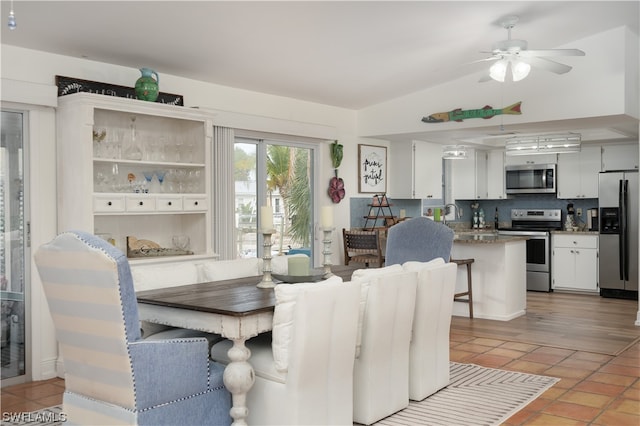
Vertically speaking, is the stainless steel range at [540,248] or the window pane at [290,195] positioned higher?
the window pane at [290,195]

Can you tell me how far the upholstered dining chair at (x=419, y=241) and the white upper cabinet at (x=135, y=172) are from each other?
175 cm

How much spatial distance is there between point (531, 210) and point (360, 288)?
7.02m

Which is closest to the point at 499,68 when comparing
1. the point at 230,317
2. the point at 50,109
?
the point at 230,317

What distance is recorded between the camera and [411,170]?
7762 millimetres

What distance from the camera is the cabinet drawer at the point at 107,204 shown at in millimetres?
4441

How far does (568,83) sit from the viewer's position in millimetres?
5973

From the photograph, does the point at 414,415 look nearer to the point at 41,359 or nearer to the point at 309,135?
the point at 41,359

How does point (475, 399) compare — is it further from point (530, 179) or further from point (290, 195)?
point (530, 179)

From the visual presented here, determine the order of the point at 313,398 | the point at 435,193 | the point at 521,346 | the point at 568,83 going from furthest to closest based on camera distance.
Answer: the point at 435,193 < the point at 568,83 < the point at 521,346 < the point at 313,398

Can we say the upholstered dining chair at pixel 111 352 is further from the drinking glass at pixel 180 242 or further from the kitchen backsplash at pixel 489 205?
the kitchen backsplash at pixel 489 205

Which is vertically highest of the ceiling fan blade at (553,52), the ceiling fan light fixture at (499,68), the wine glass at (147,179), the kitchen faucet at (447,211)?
the ceiling fan blade at (553,52)

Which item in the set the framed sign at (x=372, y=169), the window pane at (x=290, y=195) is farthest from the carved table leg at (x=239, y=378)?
the framed sign at (x=372, y=169)

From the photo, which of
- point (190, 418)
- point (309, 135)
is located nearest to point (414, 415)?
point (190, 418)

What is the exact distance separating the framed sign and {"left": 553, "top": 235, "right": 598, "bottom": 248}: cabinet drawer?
2790mm
